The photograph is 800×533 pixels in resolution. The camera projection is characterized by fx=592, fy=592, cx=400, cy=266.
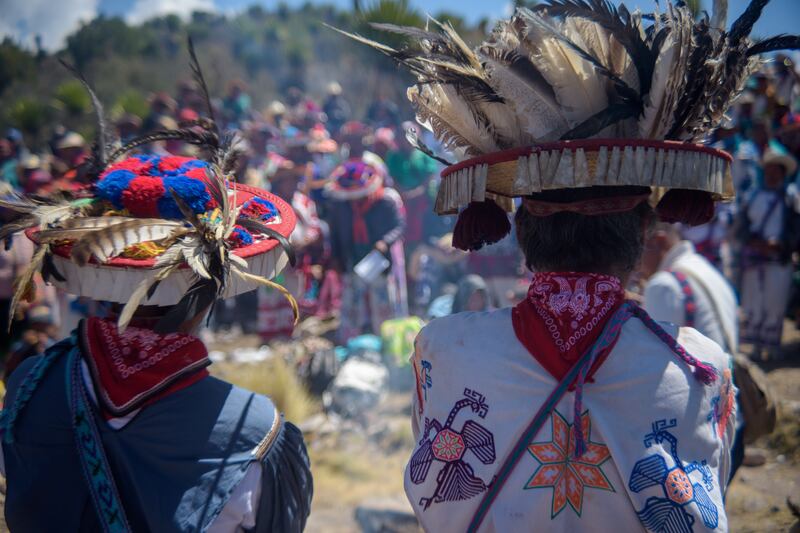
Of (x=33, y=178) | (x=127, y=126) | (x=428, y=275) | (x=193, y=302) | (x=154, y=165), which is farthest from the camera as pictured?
(x=127, y=126)

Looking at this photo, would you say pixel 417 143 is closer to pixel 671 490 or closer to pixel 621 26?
pixel 621 26

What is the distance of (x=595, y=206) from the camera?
5.42 ft

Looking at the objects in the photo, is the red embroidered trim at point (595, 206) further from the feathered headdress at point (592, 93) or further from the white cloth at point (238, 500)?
the white cloth at point (238, 500)

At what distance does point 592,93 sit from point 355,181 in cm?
586

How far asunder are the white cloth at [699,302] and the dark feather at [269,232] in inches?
78.8

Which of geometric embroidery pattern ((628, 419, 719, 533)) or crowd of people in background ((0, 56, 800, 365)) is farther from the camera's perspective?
crowd of people in background ((0, 56, 800, 365))

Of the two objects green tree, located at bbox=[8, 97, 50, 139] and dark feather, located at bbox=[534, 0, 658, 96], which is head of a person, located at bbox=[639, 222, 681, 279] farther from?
green tree, located at bbox=[8, 97, 50, 139]

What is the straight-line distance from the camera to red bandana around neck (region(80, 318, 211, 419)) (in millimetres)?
1703

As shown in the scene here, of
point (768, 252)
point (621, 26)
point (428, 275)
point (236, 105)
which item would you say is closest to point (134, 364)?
point (621, 26)

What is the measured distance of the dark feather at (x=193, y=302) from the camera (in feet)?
5.29

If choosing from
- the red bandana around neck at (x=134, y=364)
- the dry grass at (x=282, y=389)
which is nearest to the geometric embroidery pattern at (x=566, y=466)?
the red bandana around neck at (x=134, y=364)

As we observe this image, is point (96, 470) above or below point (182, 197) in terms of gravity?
below

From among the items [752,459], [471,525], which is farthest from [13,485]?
[752,459]

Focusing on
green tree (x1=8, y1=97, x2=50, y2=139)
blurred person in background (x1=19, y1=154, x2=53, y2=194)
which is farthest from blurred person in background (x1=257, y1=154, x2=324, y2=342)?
green tree (x1=8, y1=97, x2=50, y2=139)
